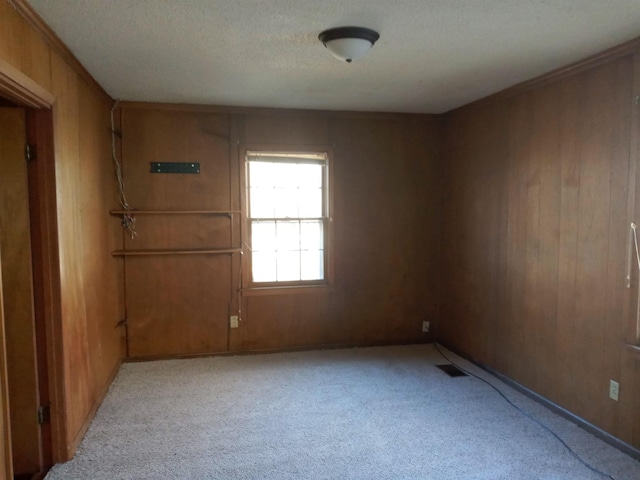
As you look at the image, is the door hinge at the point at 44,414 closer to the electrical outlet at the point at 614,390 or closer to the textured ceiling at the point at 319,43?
the textured ceiling at the point at 319,43

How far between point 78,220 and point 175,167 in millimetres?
1363

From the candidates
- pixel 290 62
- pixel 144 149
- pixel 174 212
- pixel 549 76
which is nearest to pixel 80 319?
pixel 174 212

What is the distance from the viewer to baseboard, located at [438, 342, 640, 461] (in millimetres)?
2527

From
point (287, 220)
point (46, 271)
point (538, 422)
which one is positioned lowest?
point (538, 422)

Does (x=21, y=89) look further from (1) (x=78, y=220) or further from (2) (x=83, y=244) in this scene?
(2) (x=83, y=244)

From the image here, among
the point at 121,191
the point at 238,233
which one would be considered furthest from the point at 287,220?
the point at 121,191

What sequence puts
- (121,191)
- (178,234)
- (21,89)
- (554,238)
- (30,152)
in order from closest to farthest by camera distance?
1. (21,89)
2. (30,152)
3. (554,238)
4. (121,191)
5. (178,234)

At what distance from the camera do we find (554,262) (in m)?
3.07

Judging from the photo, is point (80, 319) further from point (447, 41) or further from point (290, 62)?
point (447, 41)

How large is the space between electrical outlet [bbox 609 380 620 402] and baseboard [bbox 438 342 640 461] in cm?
23

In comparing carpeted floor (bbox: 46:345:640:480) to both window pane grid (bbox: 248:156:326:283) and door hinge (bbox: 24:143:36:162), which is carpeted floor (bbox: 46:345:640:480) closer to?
window pane grid (bbox: 248:156:326:283)

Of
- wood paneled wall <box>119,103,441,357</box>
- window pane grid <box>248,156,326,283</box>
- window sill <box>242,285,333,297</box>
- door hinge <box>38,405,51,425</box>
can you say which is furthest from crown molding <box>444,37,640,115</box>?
door hinge <box>38,405,51,425</box>

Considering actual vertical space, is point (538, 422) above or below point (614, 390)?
below

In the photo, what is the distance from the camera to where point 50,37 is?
2.31m
